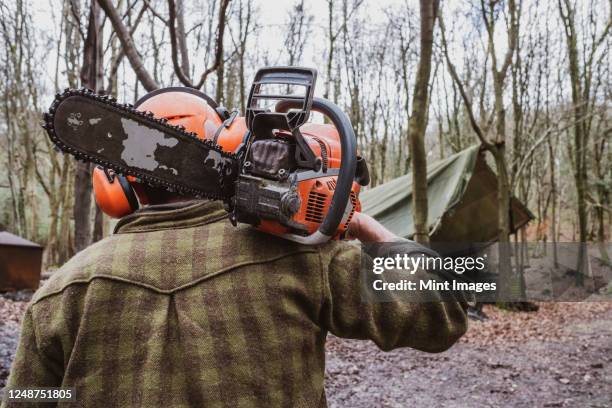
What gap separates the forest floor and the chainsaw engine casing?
3368 millimetres

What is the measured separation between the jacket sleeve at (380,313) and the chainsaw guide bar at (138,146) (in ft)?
1.06

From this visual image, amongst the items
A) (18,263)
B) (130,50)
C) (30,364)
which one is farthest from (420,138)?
(18,263)

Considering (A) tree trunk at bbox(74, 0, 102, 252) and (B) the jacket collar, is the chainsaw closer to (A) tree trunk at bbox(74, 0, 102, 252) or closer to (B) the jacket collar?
(B) the jacket collar

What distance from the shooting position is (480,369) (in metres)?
5.41

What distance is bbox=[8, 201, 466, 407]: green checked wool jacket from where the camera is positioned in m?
1.07

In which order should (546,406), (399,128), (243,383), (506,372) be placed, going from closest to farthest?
1. (243,383)
2. (546,406)
3. (506,372)
4. (399,128)

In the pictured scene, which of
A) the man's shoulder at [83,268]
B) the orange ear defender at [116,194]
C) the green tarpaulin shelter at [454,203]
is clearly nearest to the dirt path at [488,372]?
the green tarpaulin shelter at [454,203]

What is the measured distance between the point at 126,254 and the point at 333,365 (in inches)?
182

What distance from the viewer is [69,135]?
1.15 m

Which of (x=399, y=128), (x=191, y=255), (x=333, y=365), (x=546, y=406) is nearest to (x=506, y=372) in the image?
(x=546, y=406)

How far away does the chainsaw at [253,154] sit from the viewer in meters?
1.15

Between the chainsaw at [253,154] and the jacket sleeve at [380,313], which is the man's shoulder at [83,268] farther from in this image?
the jacket sleeve at [380,313]

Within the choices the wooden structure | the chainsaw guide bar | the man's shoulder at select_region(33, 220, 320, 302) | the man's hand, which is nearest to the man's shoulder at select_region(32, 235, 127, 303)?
the man's shoulder at select_region(33, 220, 320, 302)

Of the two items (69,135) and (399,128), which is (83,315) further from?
(399,128)
